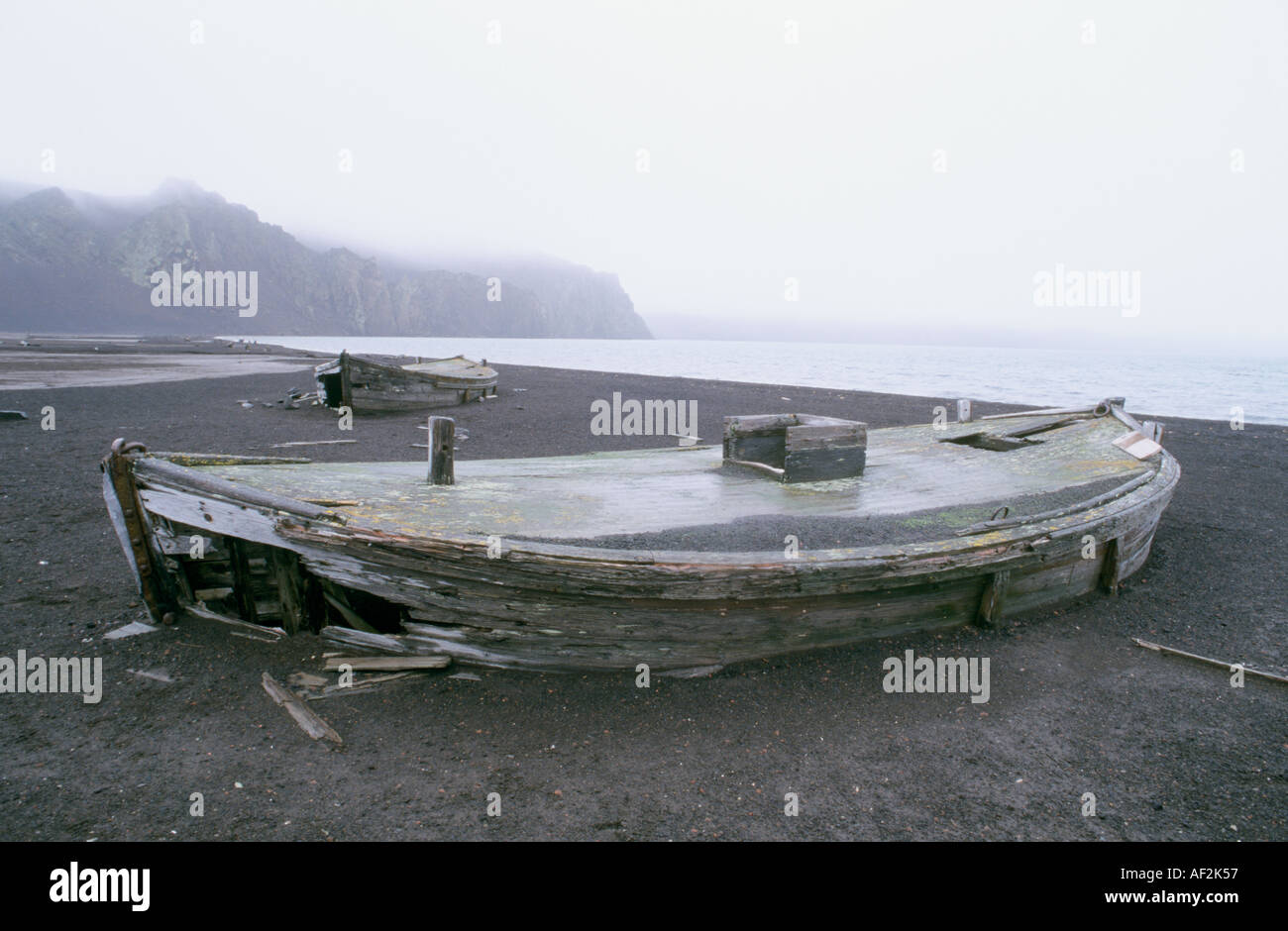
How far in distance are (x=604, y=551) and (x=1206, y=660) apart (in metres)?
4.66

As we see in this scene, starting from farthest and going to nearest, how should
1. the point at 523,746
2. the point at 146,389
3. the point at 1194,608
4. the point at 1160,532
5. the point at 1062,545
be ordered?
the point at 146,389 → the point at 1160,532 → the point at 1194,608 → the point at 1062,545 → the point at 523,746

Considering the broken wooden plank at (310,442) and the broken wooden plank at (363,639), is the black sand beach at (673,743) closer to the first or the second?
the broken wooden plank at (363,639)

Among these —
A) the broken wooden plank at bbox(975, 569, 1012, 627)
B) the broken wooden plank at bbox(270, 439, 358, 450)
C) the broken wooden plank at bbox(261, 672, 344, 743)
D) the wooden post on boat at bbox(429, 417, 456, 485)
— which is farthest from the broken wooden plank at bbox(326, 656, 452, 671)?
the broken wooden plank at bbox(270, 439, 358, 450)

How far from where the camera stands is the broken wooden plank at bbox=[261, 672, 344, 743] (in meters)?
3.66

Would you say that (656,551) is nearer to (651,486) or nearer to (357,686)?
(651,486)

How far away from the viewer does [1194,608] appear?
5.84 meters

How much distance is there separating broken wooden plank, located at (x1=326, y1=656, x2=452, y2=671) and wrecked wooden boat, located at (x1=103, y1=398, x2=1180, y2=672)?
0.21ft

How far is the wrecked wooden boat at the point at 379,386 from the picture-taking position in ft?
57.4

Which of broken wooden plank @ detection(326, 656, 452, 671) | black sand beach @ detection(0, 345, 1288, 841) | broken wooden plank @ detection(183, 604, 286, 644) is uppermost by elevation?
broken wooden plank @ detection(183, 604, 286, 644)

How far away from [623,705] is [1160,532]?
8130 mm

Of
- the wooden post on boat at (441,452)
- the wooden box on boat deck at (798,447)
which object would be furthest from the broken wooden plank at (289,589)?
the wooden box on boat deck at (798,447)

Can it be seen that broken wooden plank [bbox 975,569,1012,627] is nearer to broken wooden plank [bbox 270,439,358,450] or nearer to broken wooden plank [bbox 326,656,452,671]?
broken wooden plank [bbox 326,656,452,671]
